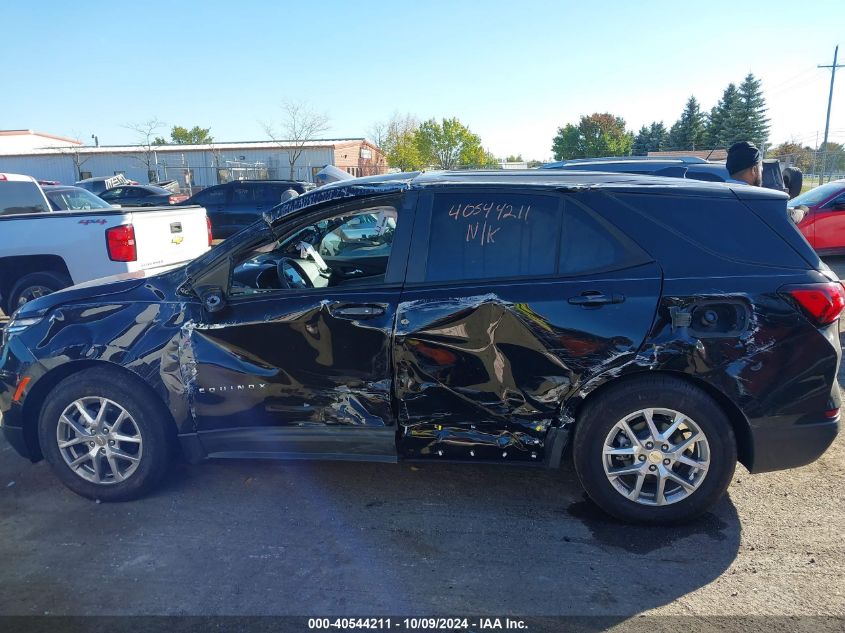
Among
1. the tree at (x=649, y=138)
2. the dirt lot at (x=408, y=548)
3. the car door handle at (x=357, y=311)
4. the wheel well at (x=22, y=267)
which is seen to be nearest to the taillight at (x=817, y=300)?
the dirt lot at (x=408, y=548)

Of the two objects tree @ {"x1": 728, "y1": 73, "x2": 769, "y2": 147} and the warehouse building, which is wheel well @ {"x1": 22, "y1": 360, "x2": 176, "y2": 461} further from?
tree @ {"x1": 728, "y1": 73, "x2": 769, "y2": 147}

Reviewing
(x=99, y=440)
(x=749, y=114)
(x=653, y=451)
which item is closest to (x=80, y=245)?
(x=99, y=440)

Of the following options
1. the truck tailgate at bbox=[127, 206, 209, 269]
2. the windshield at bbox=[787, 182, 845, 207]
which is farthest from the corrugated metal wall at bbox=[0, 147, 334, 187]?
the truck tailgate at bbox=[127, 206, 209, 269]

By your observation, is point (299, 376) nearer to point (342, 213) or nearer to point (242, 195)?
point (342, 213)

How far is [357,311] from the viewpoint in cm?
324

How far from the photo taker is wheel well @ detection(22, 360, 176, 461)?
3.45 m

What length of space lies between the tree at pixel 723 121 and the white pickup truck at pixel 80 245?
51379 millimetres

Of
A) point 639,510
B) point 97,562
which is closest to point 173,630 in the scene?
point 97,562

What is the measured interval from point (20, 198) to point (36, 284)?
1.88m

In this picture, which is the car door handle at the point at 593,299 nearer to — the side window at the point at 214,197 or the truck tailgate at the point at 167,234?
the truck tailgate at the point at 167,234

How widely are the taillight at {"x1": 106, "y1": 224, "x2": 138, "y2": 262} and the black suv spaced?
9.60 feet

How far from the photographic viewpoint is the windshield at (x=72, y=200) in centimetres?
999

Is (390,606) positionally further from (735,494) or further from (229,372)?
(735,494)

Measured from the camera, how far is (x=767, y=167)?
1080 cm
